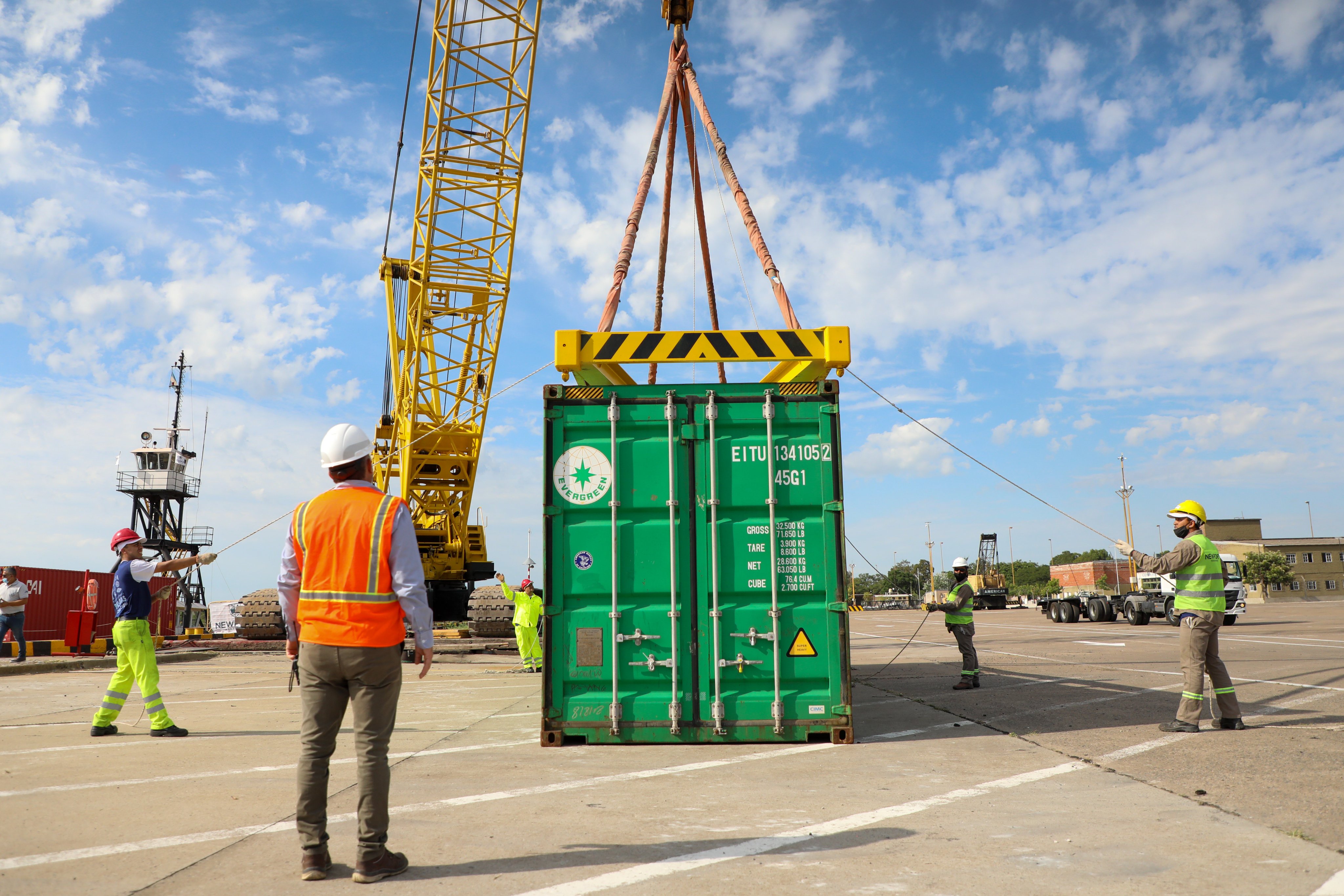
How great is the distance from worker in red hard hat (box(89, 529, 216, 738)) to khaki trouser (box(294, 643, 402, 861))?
470cm

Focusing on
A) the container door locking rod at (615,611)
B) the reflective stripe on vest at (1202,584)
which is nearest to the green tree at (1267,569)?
the reflective stripe on vest at (1202,584)

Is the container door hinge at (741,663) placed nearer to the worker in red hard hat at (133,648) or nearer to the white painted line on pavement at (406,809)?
the white painted line on pavement at (406,809)

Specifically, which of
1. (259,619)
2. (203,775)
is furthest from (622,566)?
(259,619)

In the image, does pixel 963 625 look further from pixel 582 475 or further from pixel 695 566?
pixel 582 475

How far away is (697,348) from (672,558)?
6.18 feet

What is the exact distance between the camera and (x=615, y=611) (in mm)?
7062

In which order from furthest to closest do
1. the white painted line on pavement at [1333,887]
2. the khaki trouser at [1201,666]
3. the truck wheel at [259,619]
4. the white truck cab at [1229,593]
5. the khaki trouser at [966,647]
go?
the white truck cab at [1229,593] → the truck wheel at [259,619] → the khaki trouser at [966,647] → the khaki trouser at [1201,666] → the white painted line on pavement at [1333,887]

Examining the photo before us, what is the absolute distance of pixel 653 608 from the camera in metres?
7.14

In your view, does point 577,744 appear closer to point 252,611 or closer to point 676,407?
point 676,407

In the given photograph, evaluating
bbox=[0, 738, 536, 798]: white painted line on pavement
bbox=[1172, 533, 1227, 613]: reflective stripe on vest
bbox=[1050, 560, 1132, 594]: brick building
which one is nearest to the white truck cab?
bbox=[1172, 533, 1227, 613]: reflective stripe on vest

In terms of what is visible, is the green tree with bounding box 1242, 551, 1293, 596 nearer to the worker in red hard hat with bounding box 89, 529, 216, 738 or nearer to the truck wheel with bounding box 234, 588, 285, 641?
the truck wheel with bounding box 234, 588, 285, 641

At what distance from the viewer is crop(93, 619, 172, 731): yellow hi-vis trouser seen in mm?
7785

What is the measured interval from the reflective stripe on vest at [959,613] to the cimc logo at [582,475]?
18.8 feet

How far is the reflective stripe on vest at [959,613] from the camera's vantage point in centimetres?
1113
